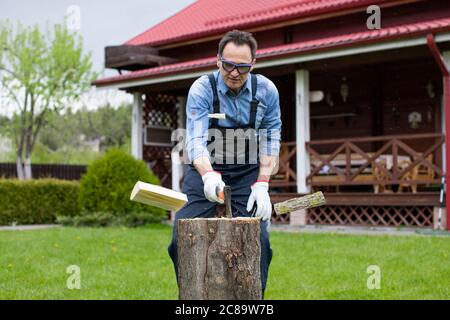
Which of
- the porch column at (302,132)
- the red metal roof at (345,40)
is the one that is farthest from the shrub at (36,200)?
the porch column at (302,132)

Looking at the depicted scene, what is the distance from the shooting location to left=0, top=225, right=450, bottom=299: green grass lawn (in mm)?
7004

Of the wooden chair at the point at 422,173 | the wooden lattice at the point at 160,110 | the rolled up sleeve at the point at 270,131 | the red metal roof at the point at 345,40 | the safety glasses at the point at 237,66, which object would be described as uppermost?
the red metal roof at the point at 345,40

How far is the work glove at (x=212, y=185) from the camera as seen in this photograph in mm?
4355

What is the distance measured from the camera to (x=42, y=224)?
16.0m

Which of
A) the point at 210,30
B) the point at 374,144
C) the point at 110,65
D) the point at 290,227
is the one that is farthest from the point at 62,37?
the point at 290,227

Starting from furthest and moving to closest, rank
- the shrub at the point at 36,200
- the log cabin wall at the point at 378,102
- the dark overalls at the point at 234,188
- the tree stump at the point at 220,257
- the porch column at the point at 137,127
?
the porch column at the point at 137,127 < the shrub at the point at 36,200 < the log cabin wall at the point at 378,102 < the dark overalls at the point at 234,188 < the tree stump at the point at 220,257

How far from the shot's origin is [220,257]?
4.07m

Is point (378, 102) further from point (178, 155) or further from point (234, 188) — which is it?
point (234, 188)

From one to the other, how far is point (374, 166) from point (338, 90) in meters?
4.01

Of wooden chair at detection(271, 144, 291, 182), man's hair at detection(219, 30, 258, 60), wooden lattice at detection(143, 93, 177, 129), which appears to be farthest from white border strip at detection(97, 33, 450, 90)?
man's hair at detection(219, 30, 258, 60)

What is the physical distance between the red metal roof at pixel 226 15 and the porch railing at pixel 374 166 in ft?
8.95

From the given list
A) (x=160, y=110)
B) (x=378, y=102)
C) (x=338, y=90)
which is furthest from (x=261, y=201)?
(x=160, y=110)

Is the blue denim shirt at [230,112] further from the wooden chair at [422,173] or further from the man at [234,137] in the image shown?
the wooden chair at [422,173]

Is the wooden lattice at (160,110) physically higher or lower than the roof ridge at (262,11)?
lower
